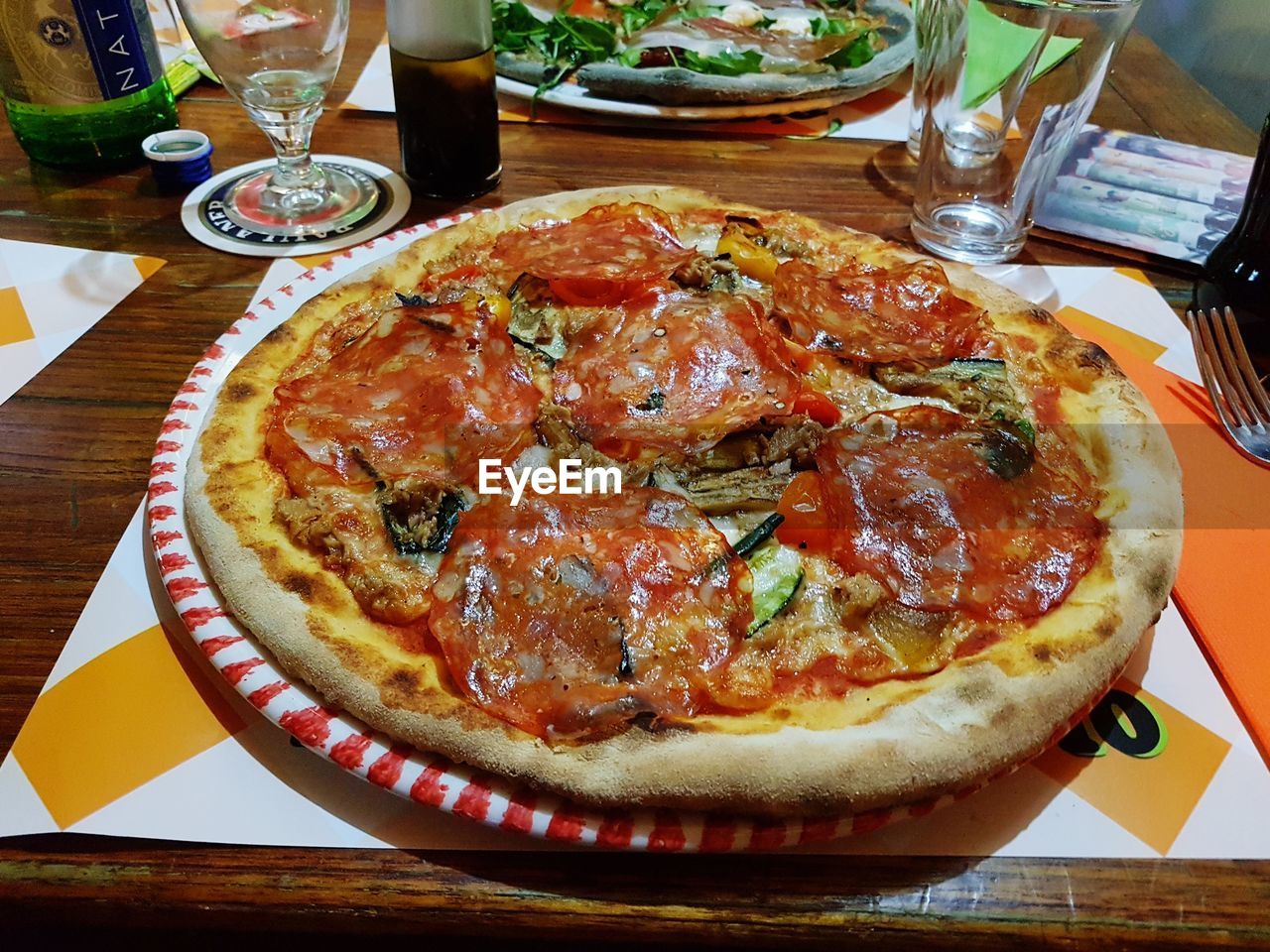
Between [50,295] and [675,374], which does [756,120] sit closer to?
[675,374]

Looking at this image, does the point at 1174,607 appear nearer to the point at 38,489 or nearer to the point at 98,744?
the point at 98,744

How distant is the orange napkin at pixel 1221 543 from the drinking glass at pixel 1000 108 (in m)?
0.46

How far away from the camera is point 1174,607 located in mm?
1240

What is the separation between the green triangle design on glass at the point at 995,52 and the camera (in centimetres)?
177

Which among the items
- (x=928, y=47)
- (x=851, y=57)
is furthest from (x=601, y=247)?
(x=851, y=57)

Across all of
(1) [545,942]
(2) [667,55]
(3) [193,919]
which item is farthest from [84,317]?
(2) [667,55]

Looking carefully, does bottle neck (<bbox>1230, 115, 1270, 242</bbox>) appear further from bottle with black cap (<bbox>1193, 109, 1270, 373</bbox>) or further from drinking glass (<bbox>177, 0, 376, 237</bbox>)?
drinking glass (<bbox>177, 0, 376, 237</bbox>)

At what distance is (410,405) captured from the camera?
1344 millimetres

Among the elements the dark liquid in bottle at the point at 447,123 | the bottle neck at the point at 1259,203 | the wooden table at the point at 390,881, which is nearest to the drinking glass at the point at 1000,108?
the bottle neck at the point at 1259,203

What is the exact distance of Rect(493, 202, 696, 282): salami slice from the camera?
157 cm

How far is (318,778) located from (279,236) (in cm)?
128

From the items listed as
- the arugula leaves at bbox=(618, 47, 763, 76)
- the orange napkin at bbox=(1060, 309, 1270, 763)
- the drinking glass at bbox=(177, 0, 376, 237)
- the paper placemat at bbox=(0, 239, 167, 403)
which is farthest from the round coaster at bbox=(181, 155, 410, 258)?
the orange napkin at bbox=(1060, 309, 1270, 763)

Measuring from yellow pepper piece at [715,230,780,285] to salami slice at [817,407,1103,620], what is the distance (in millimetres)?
432

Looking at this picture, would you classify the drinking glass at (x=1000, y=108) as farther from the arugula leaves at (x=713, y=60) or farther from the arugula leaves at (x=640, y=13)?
the arugula leaves at (x=640, y=13)
